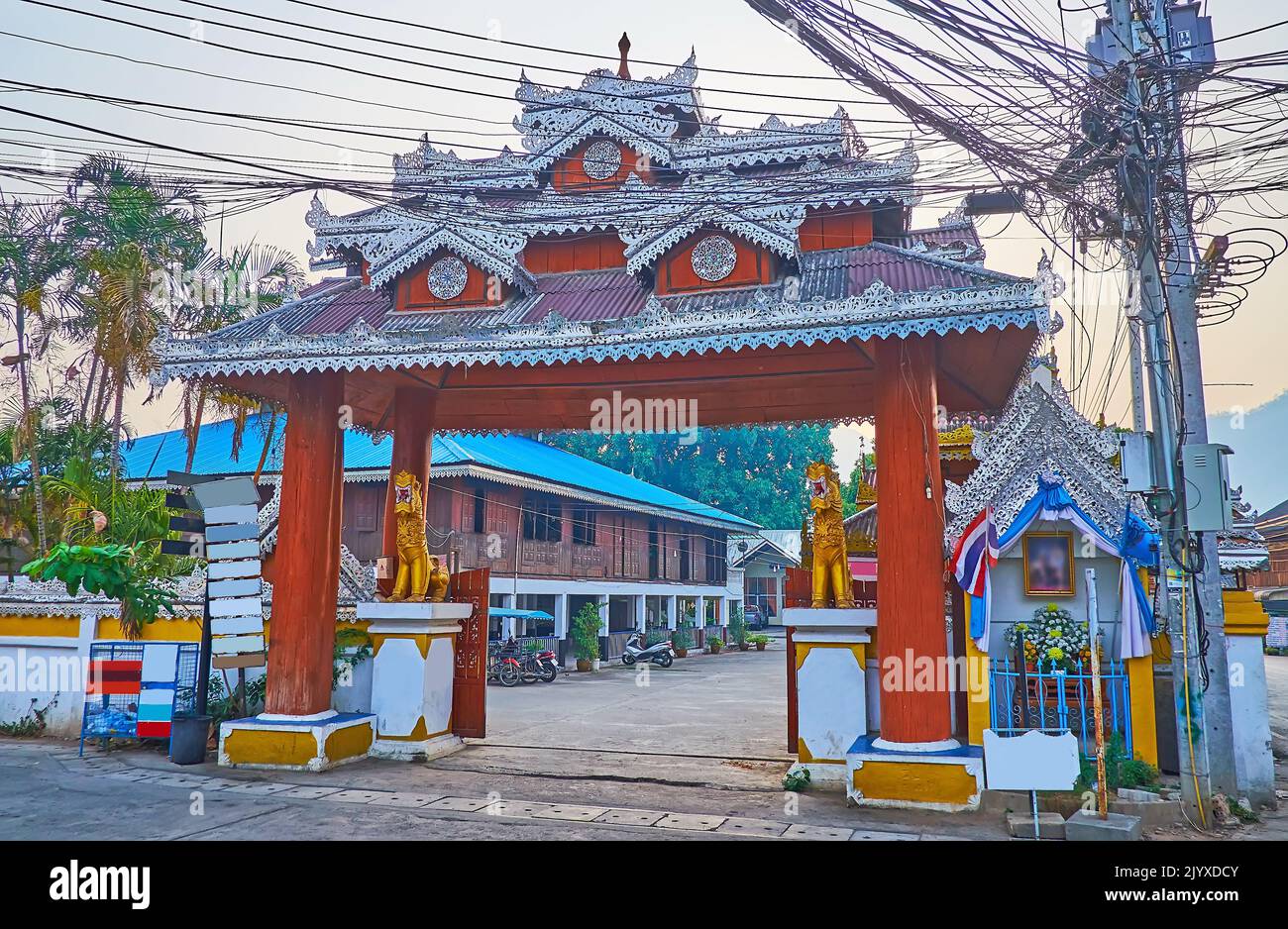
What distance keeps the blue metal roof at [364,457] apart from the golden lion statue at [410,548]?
1175 centimetres

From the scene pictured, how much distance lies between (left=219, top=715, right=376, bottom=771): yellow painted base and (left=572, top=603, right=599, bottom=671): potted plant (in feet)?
63.4

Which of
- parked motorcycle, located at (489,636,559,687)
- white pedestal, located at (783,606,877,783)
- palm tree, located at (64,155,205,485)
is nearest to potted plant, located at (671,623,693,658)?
parked motorcycle, located at (489,636,559,687)

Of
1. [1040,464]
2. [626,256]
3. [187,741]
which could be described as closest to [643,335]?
[626,256]

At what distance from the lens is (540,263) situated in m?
13.6

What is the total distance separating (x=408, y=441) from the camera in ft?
42.6

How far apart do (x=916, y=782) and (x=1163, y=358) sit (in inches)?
190

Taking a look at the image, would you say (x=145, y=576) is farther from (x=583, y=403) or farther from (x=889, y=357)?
(x=889, y=357)

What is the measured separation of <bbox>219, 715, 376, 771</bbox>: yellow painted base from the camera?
1071cm

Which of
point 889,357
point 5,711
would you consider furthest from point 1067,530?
point 5,711

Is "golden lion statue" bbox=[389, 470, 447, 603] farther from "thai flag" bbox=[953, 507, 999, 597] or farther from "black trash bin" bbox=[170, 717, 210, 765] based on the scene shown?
"thai flag" bbox=[953, 507, 999, 597]

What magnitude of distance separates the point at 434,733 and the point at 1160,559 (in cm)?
896
